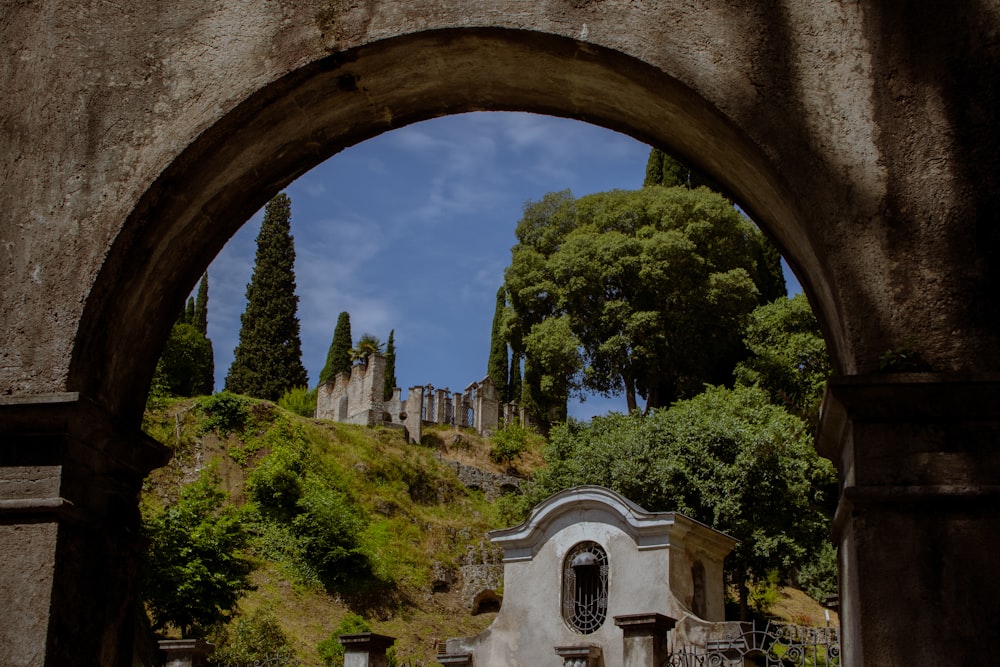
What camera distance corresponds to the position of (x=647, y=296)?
34281 mm

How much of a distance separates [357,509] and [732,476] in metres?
12.9

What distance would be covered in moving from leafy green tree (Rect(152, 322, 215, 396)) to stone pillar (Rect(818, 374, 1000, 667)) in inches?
1315

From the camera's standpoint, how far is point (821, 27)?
12.5 feet

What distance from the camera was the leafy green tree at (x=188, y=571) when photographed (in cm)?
1720

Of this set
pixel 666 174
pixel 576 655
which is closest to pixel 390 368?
pixel 666 174

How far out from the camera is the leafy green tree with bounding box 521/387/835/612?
22.7 m

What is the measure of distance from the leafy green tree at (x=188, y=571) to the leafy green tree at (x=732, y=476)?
9.53 m

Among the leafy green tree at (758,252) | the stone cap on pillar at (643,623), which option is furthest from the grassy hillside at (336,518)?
the stone cap on pillar at (643,623)

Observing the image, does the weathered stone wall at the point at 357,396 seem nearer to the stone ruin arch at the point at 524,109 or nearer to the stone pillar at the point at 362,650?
the stone pillar at the point at 362,650

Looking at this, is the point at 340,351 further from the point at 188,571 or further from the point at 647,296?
the point at 188,571

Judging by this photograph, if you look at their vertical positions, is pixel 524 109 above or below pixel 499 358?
below

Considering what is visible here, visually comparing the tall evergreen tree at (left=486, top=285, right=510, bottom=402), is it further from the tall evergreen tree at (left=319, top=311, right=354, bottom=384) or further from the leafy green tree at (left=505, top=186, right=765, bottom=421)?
the leafy green tree at (left=505, top=186, right=765, bottom=421)

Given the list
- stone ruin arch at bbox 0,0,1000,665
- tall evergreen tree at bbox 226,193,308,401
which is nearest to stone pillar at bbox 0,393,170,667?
stone ruin arch at bbox 0,0,1000,665

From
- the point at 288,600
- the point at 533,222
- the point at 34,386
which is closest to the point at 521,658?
the point at 288,600
